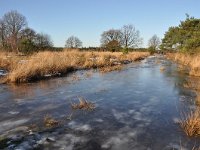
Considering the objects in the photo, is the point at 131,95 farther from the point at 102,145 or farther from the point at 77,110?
the point at 102,145

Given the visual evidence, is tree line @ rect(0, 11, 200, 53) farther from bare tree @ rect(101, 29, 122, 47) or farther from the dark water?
the dark water

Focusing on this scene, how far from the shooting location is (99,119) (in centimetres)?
562

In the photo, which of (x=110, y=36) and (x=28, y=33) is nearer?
(x=28, y=33)

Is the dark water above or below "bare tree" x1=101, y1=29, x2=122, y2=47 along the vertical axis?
below

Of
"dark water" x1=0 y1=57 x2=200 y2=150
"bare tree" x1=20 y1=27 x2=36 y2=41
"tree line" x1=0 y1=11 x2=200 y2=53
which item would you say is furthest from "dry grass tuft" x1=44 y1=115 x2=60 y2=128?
"bare tree" x1=20 y1=27 x2=36 y2=41

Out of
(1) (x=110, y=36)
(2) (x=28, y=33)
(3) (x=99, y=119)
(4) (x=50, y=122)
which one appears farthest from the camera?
(1) (x=110, y=36)

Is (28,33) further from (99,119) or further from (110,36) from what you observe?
(99,119)

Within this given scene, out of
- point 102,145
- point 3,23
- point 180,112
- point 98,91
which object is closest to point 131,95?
point 98,91

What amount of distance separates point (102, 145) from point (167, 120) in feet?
6.74

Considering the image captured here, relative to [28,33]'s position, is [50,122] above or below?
below

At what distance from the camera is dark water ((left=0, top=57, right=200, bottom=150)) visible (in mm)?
4258

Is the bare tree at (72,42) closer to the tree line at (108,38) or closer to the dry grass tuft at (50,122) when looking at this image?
the tree line at (108,38)

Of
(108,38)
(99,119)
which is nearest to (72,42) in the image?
(108,38)

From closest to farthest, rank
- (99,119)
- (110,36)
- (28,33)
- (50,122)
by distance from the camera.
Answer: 1. (50,122)
2. (99,119)
3. (28,33)
4. (110,36)
